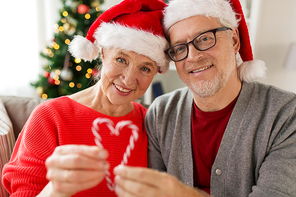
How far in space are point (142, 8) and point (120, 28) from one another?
0.61ft

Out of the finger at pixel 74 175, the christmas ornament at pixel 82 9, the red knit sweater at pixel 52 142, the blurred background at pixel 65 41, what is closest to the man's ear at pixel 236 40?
the red knit sweater at pixel 52 142

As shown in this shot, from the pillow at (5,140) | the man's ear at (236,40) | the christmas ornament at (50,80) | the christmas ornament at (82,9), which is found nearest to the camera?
the man's ear at (236,40)

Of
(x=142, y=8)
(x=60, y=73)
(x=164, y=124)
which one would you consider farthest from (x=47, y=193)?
(x=60, y=73)

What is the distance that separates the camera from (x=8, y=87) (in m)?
3.35

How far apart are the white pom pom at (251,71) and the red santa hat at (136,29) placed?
0.48 metres

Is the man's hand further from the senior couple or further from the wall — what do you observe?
the wall

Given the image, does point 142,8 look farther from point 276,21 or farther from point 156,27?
point 276,21

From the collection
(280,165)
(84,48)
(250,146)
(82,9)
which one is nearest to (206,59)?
(250,146)

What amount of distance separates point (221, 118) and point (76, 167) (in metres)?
→ 0.91

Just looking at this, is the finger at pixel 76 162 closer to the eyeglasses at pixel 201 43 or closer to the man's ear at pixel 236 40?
the eyeglasses at pixel 201 43

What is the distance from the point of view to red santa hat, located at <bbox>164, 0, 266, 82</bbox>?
125 centimetres

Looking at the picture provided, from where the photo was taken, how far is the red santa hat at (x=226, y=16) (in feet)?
4.10

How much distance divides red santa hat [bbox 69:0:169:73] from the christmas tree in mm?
1614

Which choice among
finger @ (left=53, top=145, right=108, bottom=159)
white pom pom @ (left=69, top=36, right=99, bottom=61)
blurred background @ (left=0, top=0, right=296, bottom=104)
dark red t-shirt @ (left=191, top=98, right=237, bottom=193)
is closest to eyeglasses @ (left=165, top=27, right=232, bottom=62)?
dark red t-shirt @ (left=191, top=98, right=237, bottom=193)
